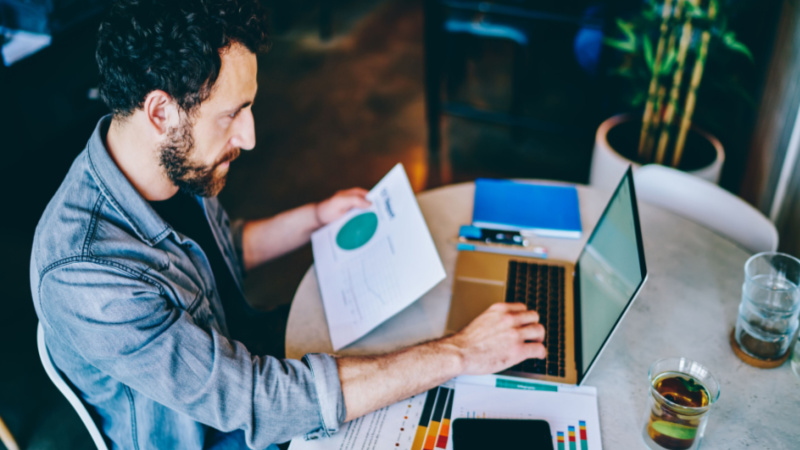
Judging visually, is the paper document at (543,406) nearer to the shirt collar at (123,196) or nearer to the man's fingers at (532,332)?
the man's fingers at (532,332)

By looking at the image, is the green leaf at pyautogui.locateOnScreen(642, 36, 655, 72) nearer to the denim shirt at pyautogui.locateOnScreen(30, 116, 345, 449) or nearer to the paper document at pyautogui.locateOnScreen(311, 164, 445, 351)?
the paper document at pyautogui.locateOnScreen(311, 164, 445, 351)

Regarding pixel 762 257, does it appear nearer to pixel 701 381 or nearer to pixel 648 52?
pixel 701 381

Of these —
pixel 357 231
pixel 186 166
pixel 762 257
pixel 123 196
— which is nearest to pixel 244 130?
pixel 186 166

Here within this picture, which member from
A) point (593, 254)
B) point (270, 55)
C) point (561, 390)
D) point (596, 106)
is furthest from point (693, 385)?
point (270, 55)

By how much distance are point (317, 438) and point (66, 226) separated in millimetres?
551

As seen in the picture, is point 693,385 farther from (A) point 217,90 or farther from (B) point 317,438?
(A) point 217,90

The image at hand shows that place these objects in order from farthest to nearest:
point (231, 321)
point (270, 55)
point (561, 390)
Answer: point (270, 55)
point (231, 321)
point (561, 390)

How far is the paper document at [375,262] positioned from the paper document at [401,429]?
0.18 meters

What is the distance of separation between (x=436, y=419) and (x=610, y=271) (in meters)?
0.41

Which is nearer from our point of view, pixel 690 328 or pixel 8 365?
pixel 690 328

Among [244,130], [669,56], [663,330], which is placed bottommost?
[663,330]

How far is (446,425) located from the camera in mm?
1050

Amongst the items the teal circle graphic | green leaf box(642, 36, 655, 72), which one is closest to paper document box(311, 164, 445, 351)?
the teal circle graphic

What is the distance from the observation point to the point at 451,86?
3693mm
